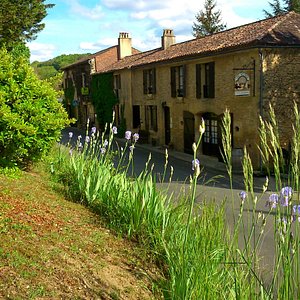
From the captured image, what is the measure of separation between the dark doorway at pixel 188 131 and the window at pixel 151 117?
4.17 meters

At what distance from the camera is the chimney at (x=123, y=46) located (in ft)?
121

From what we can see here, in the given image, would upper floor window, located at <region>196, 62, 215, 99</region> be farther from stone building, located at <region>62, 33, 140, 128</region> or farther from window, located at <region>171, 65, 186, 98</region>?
stone building, located at <region>62, 33, 140, 128</region>

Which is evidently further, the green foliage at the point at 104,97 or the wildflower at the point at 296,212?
the green foliage at the point at 104,97

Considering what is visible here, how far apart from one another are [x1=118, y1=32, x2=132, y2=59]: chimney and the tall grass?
29732 mm

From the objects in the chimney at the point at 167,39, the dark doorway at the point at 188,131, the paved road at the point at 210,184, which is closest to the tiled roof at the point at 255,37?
the dark doorway at the point at 188,131

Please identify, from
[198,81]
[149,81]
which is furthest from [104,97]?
[198,81]

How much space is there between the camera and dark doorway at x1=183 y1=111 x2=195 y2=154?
23.3 metres

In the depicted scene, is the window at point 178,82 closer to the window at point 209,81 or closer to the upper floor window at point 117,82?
the window at point 209,81

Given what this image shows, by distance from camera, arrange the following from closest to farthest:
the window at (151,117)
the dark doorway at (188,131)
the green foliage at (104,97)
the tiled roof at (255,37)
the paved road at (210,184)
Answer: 1. the paved road at (210,184)
2. the tiled roof at (255,37)
3. the dark doorway at (188,131)
4. the window at (151,117)
5. the green foliage at (104,97)

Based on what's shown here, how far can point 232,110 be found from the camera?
63.2 feet

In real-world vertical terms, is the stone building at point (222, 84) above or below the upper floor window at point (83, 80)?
below

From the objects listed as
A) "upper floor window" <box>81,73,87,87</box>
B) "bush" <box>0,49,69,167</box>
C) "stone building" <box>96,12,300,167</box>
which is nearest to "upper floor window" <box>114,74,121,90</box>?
"stone building" <box>96,12,300,167</box>

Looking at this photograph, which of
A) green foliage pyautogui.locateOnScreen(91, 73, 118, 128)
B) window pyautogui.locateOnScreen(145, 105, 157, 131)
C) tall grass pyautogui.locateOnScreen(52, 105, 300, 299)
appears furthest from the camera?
green foliage pyautogui.locateOnScreen(91, 73, 118, 128)

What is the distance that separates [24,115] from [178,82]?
57.4 ft
